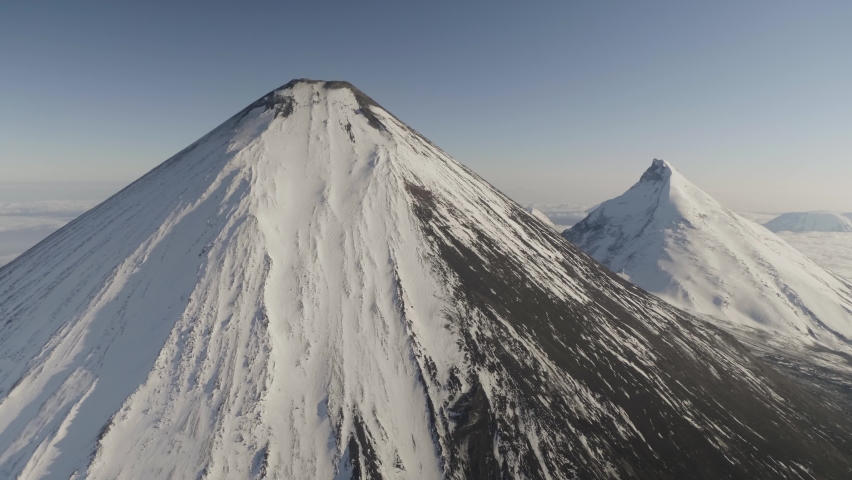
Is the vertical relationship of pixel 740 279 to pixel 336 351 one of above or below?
below

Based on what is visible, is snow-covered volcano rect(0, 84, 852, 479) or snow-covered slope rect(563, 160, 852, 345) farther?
snow-covered slope rect(563, 160, 852, 345)

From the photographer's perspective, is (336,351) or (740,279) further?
(740,279)

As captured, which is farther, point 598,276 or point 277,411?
point 598,276

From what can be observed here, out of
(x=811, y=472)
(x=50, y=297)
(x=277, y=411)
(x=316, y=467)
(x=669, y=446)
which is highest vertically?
(x=50, y=297)

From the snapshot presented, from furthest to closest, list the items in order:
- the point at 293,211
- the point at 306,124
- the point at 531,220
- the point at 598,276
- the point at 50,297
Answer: the point at 531,220 → the point at 598,276 → the point at 306,124 → the point at 293,211 → the point at 50,297

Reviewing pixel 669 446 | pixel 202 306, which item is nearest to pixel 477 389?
pixel 669 446

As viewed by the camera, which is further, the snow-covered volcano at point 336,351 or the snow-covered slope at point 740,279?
the snow-covered slope at point 740,279

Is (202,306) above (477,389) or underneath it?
above

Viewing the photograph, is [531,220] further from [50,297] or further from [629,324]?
[50,297]
